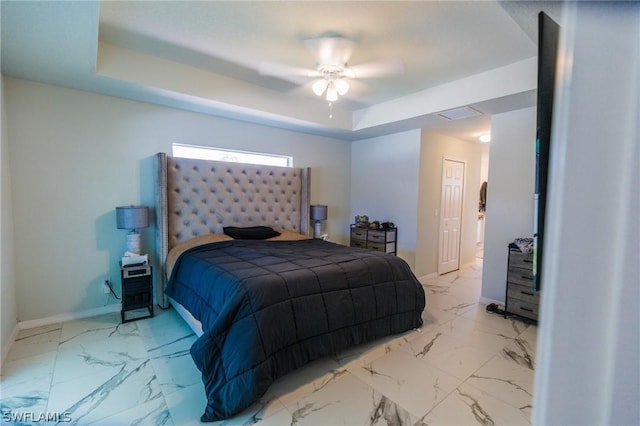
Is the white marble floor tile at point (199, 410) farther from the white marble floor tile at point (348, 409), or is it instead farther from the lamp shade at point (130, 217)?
the lamp shade at point (130, 217)

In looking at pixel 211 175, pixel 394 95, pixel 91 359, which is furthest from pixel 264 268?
pixel 394 95

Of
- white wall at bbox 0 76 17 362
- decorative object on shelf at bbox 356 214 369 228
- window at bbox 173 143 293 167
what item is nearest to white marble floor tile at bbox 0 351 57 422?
white wall at bbox 0 76 17 362

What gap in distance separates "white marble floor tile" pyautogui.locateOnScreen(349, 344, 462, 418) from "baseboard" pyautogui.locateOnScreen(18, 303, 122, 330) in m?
2.77

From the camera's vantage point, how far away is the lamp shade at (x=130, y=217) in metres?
3.07

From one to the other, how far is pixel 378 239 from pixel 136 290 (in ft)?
10.8

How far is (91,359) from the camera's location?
7.94ft

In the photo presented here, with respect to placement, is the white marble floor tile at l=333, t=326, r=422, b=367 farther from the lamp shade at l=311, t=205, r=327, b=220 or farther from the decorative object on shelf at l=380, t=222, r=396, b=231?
the lamp shade at l=311, t=205, r=327, b=220

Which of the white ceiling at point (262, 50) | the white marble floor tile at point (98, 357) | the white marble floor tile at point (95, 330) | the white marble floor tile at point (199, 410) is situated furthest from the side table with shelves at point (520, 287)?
the white marble floor tile at point (95, 330)

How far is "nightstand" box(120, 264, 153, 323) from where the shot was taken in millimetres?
3066

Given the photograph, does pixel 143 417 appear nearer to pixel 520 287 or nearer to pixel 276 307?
Result: pixel 276 307

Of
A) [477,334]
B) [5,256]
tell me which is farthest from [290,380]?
[5,256]

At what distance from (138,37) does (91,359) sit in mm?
2718

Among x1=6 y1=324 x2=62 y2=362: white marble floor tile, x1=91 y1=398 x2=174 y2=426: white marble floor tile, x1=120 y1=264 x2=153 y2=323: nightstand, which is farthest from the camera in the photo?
x1=120 y1=264 x2=153 y2=323: nightstand

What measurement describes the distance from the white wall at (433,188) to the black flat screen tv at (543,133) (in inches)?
154
